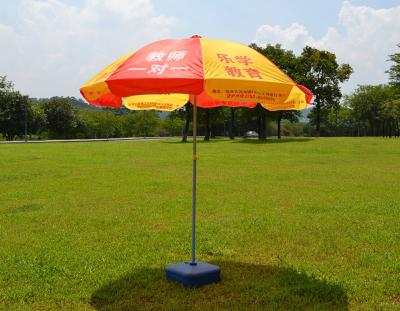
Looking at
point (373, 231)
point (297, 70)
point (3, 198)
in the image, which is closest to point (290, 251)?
point (373, 231)

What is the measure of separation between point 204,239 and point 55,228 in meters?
3.10

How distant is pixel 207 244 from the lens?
7.71 metres

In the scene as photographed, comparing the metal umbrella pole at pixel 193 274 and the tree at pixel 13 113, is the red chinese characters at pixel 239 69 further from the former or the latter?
the tree at pixel 13 113

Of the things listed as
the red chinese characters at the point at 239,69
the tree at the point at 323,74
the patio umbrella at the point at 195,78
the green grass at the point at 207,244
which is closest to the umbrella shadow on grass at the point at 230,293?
the green grass at the point at 207,244

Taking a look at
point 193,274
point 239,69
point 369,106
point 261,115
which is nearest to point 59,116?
point 261,115

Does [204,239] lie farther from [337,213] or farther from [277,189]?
[277,189]

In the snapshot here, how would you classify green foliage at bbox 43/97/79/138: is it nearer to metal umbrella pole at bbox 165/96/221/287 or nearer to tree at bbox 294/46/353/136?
tree at bbox 294/46/353/136

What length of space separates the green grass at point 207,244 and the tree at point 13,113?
6840cm

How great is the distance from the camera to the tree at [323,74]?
60.2 metres

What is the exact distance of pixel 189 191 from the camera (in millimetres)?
14062

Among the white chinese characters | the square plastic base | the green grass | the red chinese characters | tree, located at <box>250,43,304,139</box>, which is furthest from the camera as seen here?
tree, located at <box>250,43,304,139</box>

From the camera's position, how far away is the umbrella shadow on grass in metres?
5.19

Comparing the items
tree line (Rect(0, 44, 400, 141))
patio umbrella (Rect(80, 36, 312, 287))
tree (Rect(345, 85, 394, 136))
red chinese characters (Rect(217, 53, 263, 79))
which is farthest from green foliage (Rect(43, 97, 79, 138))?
red chinese characters (Rect(217, 53, 263, 79))

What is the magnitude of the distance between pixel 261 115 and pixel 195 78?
54.1 metres
